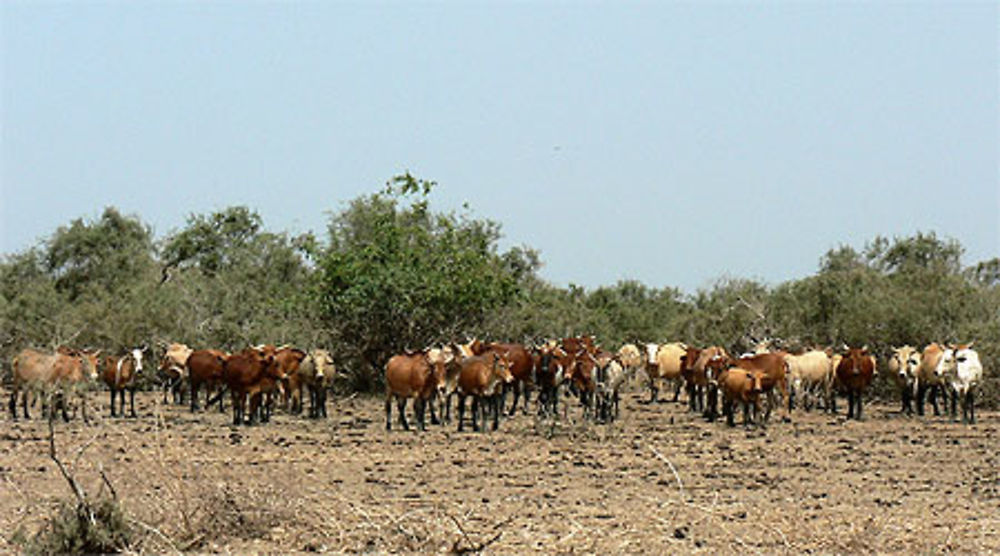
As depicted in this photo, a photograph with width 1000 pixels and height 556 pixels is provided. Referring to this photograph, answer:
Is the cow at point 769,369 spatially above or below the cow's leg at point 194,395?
above

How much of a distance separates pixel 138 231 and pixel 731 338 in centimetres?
2891

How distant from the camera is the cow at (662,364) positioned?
110 feet

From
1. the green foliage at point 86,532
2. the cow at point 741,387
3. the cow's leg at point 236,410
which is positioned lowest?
the green foliage at point 86,532

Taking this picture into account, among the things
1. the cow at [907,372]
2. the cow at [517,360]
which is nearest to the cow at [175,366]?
the cow at [517,360]

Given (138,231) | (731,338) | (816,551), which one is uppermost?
(138,231)

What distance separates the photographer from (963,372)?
27062 millimetres

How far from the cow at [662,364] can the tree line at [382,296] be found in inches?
124

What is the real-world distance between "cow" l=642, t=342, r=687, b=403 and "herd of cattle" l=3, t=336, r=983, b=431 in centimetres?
208

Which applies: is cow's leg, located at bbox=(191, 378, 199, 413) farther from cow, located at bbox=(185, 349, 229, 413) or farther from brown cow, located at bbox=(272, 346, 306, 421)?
brown cow, located at bbox=(272, 346, 306, 421)

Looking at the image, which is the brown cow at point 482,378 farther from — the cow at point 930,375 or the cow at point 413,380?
the cow at point 930,375

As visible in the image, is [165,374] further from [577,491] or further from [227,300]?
[577,491]

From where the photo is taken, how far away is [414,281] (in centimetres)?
3234

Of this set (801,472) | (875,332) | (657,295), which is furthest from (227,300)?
(657,295)

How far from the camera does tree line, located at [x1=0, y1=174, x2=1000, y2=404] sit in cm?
3331
